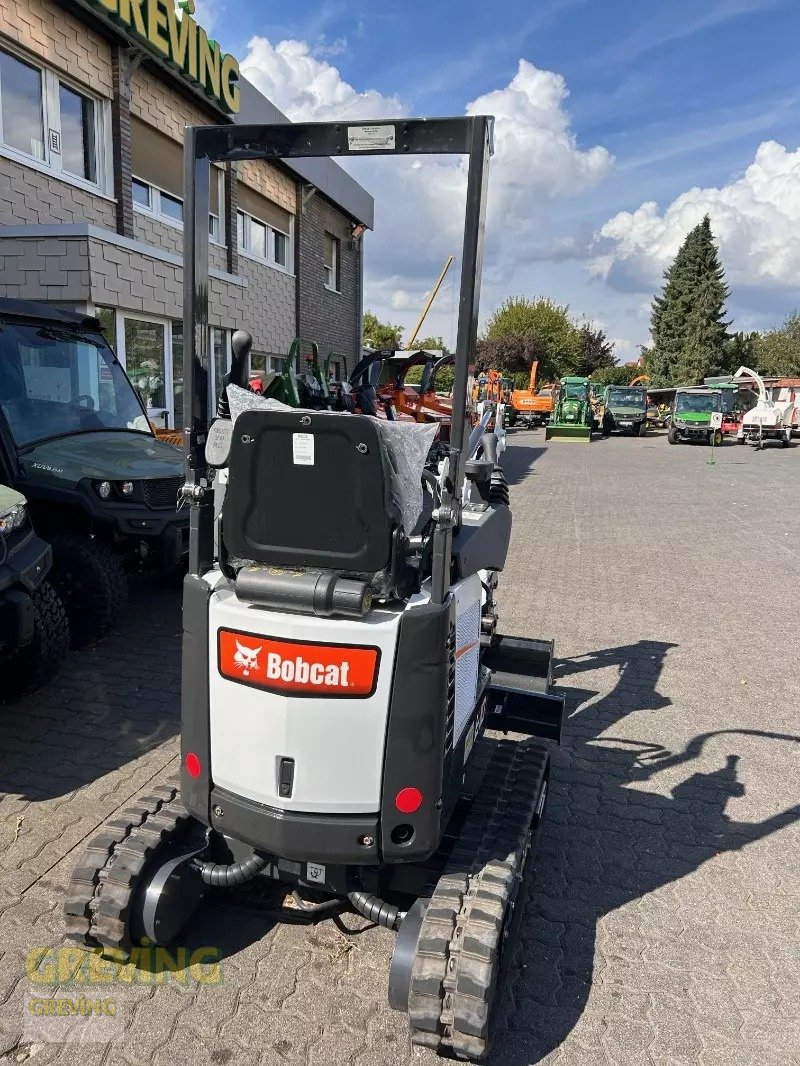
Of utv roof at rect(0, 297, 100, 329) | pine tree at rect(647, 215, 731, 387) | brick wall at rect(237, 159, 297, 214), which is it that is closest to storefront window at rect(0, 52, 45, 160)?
utv roof at rect(0, 297, 100, 329)

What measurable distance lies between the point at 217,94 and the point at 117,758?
42.0 ft

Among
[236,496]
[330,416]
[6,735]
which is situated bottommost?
[6,735]

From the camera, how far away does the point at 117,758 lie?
4355 millimetres

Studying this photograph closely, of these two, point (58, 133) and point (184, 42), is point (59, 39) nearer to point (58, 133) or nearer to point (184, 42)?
point (58, 133)

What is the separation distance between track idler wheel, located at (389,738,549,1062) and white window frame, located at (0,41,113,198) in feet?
33.5

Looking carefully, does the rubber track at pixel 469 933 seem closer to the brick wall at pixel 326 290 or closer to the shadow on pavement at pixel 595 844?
the shadow on pavement at pixel 595 844

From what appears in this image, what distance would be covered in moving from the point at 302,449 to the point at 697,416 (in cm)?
2998

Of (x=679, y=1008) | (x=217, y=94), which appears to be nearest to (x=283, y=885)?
(x=679, y=1008)

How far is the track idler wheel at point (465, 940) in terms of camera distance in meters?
2.24

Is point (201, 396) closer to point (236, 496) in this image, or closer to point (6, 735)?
point (236, 496)

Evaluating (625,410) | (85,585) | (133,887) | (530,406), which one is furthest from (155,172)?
(530,406)

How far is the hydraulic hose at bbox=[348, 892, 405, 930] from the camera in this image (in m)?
2.63

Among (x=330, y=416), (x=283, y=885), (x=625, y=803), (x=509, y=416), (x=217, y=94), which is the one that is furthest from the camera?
(x=509, y=416)

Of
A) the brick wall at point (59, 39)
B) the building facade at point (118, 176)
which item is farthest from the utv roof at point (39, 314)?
the brick wall at point (59, 39)
